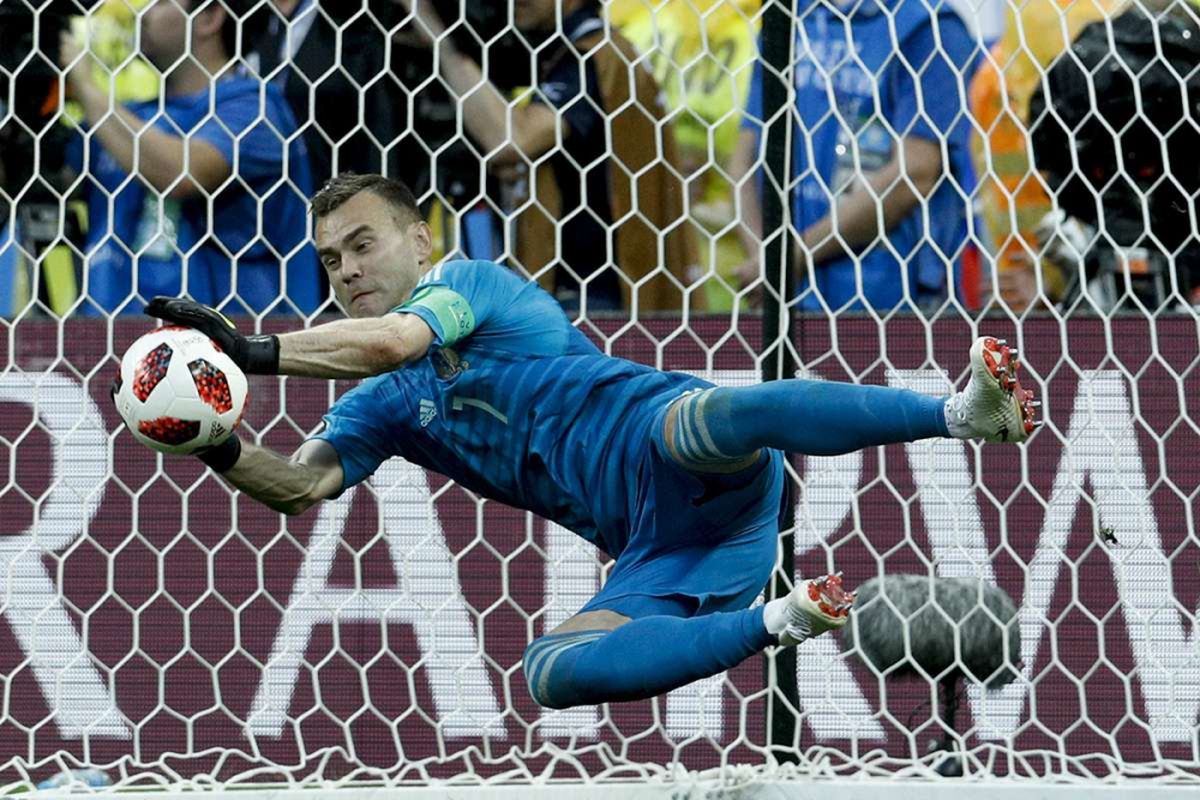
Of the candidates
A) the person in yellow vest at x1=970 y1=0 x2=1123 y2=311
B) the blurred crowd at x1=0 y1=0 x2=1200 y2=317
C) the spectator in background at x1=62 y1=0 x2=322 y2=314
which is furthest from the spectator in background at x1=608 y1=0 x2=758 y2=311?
the spectator in background at x1=62 y1=0 x2=322 y2=314

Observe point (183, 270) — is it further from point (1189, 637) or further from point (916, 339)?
point (1189, 637)

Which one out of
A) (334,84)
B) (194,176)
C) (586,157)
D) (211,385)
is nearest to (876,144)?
(586,157)

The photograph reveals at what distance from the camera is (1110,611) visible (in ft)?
14.1

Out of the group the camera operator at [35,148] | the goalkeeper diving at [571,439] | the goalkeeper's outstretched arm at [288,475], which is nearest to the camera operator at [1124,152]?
the goalkeeper diving at [571,439]

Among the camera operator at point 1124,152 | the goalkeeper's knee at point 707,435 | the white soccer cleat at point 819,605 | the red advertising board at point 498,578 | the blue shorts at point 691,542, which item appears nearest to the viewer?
the white soccer cleat at point 819,605

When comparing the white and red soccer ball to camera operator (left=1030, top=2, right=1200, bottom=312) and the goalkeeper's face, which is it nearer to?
the goalkeeper's face

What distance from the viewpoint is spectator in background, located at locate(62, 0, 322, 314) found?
4617mm

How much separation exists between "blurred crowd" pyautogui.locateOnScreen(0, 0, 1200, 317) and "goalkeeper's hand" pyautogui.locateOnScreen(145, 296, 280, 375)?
4.80 ft

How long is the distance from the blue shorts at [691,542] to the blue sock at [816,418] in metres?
0.24

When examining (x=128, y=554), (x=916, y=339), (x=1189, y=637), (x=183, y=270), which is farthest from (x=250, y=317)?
(x=1189, y=637)

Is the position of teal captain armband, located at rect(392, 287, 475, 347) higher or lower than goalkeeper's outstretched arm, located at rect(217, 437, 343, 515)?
higher

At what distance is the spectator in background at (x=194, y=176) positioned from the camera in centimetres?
462

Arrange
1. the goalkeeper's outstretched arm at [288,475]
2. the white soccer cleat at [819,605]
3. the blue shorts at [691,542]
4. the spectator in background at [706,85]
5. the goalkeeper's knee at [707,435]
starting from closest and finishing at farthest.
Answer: the white soccer cleat at [819,605], the goalkeeper's knee at [707,435], the blue shorts at [691,542], the goalkeeper's outstretched arm at [288,475], the spectator in background at [706,85]

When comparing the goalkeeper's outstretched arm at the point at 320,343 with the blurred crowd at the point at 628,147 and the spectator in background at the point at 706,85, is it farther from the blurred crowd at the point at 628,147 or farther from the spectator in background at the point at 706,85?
the spectator in background at the point at 706,85
